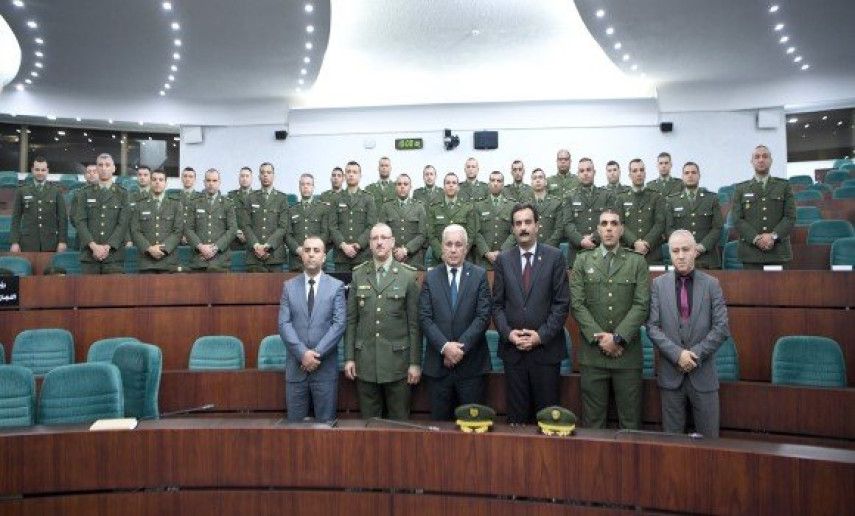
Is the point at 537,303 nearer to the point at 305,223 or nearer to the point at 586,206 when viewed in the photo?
the point at 586,206

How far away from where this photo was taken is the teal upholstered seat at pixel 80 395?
2.88m

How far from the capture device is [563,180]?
6711 mm

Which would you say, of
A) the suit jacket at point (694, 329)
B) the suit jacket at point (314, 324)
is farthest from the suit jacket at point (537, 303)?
the suit jacket at point (314, 324)

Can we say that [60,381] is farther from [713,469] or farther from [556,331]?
[713,469]

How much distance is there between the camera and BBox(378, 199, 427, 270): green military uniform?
18.2 feet

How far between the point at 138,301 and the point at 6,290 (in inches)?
34.3

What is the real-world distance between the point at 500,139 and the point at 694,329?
325 inches

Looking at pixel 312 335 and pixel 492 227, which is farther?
pixel 492 227

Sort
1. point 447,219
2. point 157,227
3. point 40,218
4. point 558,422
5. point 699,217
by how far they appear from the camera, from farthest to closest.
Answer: point 40,218, point 447,219, point 157,227, point 699,217, point 558,422

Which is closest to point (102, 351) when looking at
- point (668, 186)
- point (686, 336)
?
point (686, 336)

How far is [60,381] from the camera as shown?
290 cm

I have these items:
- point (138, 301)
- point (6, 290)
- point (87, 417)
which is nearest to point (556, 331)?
point (87, 417)

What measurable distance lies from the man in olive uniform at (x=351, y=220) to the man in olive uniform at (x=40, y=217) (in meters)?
3.06

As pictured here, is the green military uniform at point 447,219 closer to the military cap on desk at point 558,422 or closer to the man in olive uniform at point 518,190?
the man in olive uniform at point 518,190
